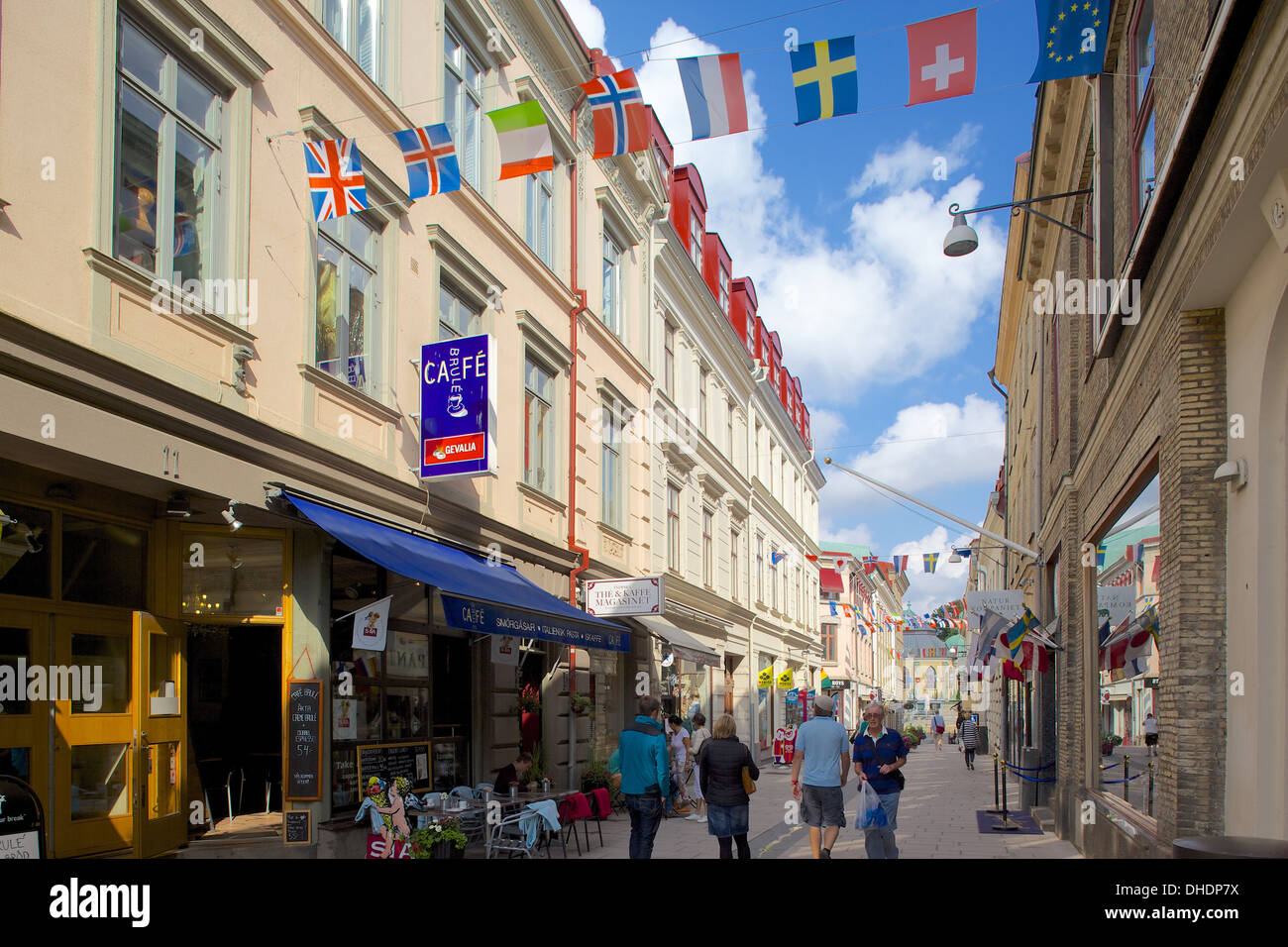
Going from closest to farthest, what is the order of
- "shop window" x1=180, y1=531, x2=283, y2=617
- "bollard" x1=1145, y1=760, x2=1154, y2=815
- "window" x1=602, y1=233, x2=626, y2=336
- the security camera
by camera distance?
the security camera → "bollard" x1=1145, y1=760, x2=1154, y2=815 → "shop window" x1=180, y1=531, x2=283, y2=617 → "window" x1=602, y1=233, x2=626, y2=336

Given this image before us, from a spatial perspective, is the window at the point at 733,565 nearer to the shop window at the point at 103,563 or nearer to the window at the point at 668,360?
the window at the point at 668,360

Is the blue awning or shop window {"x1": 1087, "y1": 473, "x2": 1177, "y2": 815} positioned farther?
the blue awning

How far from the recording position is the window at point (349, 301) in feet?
36.5

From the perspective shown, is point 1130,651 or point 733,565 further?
point 733,565

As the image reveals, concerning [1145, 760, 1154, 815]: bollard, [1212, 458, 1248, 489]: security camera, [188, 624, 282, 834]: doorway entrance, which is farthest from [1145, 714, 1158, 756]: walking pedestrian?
[188, 624, 282, 834]: doorway entrance

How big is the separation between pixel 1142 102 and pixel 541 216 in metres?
9.88

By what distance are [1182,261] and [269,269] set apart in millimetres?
7827

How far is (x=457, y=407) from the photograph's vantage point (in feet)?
40.2

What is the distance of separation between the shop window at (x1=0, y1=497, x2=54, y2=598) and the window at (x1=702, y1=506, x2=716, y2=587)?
63.1 ft

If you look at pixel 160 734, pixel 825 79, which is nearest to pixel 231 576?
pixel 160 734

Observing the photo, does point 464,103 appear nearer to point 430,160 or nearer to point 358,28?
point 358,28

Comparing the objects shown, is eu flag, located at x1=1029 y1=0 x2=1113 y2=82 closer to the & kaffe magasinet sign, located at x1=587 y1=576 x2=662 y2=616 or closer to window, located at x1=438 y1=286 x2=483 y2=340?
window, located at x1=438 y1=286 x2=483 y2=340

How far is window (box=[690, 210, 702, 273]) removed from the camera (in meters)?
27.1

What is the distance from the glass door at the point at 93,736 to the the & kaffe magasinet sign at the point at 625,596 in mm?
8596
